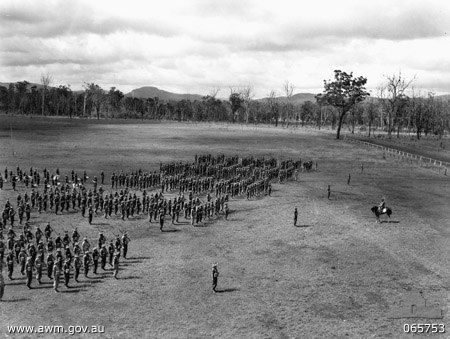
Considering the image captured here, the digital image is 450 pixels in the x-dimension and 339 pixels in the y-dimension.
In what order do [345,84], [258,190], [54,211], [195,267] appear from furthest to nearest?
[345,84]
[258,190]
[54,211]
[195,267]

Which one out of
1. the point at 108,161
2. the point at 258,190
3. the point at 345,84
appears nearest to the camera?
the point at 258,190

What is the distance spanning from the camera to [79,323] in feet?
43.5

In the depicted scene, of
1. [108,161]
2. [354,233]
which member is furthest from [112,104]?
[354,233]

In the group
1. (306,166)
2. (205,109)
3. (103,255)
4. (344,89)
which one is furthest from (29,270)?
(205,109)

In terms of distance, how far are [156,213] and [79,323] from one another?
11587mm

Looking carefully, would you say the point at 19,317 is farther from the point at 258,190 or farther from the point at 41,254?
the point at 258,190

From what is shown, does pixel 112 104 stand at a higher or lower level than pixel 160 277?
higher

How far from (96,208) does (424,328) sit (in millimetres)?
17315

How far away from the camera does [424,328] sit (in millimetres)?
13602

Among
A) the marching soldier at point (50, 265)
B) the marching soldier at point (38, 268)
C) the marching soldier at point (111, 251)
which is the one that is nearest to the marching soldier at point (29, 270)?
the marching soldier at point (38, 268)

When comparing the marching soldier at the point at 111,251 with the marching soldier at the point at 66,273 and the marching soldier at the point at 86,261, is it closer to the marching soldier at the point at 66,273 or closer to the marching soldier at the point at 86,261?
the marching soldier at the point at 86,261

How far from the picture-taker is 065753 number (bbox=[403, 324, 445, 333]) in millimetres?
13453

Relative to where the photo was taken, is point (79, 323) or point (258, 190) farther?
point (258, 190)

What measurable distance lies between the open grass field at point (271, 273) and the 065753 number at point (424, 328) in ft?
0.88
